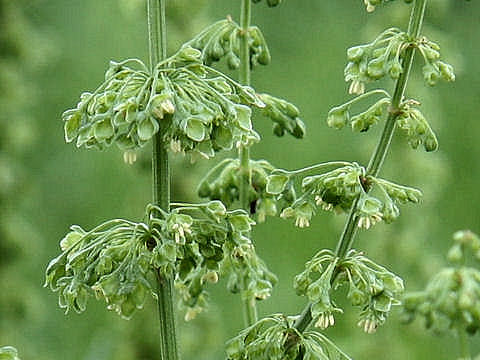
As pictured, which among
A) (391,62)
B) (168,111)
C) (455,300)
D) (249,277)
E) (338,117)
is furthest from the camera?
(455,300)

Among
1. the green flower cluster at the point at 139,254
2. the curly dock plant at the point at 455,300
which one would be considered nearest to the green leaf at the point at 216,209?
the green flower cluster at the point at 139,254

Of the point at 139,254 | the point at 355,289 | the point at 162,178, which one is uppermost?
the point at 162,178

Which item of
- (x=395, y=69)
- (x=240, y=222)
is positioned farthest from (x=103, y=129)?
(x=395, y=69)

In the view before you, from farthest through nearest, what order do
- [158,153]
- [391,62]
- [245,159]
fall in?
[245,159] < [391,62] < [158,153]

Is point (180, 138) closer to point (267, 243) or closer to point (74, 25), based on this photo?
point (267, 243)

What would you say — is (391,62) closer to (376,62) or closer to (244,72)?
(376,62)

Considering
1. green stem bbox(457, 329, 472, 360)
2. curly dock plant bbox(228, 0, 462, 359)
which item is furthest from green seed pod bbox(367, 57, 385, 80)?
green stem bbox(457, 329, 472, 360)

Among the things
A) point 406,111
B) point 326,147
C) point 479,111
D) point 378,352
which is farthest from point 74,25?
point 406,111
